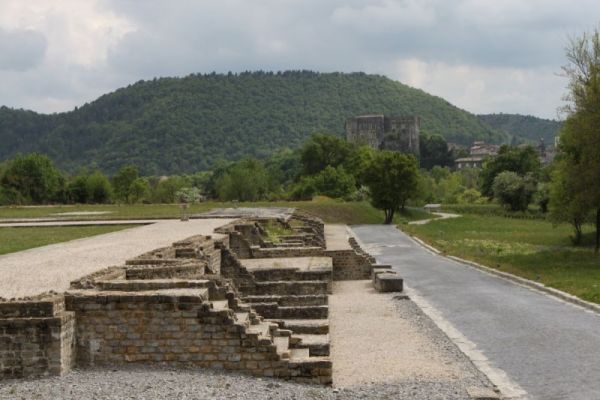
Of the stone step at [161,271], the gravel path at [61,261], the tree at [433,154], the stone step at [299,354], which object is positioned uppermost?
the tree at [433,154]

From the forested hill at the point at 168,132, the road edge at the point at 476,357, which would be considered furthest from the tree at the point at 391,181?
the forested hill at the point at 168,132

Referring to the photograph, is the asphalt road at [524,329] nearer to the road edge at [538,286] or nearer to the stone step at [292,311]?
the road edge at [538,286]

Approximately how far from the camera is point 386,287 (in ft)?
66.1

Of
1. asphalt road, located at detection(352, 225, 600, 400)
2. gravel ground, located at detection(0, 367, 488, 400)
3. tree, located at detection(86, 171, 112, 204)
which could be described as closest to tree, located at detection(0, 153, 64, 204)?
tree, located at detection(86, 171, 112, 204)

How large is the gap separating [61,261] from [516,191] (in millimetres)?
66432

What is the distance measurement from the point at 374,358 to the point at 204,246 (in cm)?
754

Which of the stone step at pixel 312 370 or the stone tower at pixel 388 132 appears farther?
the stone tower at pixel 388 132

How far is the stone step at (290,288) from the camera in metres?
17.8

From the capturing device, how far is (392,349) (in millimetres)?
12438

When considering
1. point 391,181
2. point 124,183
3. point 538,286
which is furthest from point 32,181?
point 538,286

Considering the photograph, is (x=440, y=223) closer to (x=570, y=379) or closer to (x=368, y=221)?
(x=368, y=221)

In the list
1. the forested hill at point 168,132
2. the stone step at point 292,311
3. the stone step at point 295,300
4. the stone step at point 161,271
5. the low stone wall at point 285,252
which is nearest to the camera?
the stone step at point 161,271

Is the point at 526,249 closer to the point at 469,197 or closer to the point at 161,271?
the point at 161,271

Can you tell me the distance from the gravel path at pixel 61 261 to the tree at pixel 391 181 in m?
45.4
